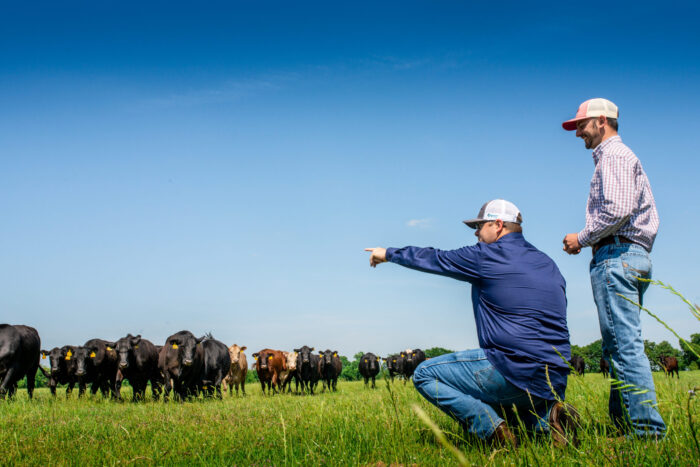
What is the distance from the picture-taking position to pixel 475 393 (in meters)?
4.09

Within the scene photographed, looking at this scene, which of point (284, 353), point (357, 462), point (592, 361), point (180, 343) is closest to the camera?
point (357, 462)

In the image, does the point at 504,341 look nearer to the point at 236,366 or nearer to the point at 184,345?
the point at 184,345

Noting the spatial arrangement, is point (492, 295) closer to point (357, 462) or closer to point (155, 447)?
point (357, 462)

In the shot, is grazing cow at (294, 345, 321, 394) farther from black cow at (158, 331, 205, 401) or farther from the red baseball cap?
the red baseball cap

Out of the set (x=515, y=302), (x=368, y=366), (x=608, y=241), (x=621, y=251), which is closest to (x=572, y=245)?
(x=608, y=241)

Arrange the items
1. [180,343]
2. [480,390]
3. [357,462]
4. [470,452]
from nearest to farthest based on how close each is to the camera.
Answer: [357,462], [470,452], [480,390], [180,343]

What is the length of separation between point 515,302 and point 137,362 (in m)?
15.4

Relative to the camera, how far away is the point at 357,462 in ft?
11.5

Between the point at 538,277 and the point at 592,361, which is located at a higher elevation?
the point at 538,277

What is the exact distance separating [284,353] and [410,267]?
79.7 ft

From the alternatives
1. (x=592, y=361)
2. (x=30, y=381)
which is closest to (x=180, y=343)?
→ (x=30, y=381)

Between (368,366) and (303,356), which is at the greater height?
(303,356)

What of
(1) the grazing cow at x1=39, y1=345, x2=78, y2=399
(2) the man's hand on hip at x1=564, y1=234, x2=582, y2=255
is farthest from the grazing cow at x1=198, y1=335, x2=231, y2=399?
(2) the man's hand on hip at x1=564, y1=234, x2=582, y2=255

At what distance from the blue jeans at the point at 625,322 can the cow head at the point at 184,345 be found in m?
13.3
